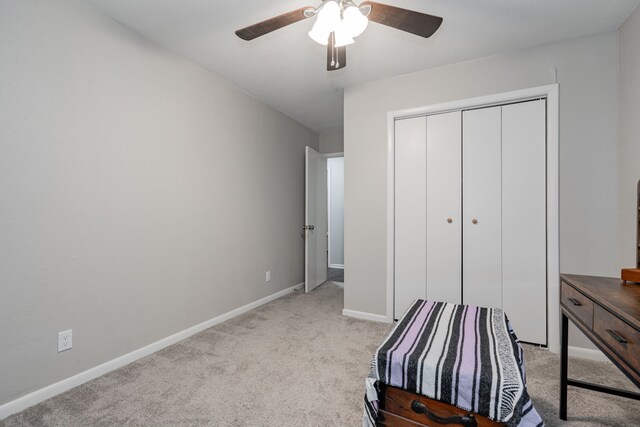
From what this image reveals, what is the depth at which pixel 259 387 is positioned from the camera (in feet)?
5.96

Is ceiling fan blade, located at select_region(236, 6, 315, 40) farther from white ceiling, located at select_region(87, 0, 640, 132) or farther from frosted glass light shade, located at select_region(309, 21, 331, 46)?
white ceiling, located at select_region(87, 0, 640, 132)

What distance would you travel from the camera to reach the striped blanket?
3.56 ft

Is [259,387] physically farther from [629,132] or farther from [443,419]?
[629,132]

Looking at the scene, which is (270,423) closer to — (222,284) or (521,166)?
(222,284)

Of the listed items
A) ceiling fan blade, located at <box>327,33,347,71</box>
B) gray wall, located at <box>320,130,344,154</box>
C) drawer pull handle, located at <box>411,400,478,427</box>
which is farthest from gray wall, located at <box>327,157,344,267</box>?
drawer pull handle, located at <box>411,400,478,427</box>

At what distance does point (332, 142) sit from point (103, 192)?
11.2 feet

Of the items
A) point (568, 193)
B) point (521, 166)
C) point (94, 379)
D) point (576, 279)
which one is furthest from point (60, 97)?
point (568, 193)

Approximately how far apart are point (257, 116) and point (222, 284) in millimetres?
1961

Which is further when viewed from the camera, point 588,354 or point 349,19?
point 588,354

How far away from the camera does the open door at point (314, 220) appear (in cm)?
397

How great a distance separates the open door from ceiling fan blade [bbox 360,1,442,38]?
95.9 inches

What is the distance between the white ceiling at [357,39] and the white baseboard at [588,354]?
2.38 metres

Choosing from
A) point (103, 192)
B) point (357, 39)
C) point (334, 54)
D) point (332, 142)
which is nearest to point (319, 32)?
point (334, 54)

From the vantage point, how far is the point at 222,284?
2955 mm
